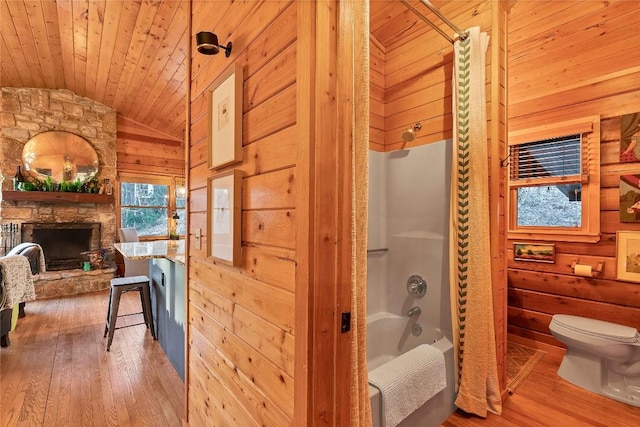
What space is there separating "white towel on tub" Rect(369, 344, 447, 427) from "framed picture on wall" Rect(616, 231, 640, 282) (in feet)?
5.68

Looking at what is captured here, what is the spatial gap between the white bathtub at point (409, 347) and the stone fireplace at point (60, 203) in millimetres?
4846

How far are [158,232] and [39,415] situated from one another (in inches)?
183

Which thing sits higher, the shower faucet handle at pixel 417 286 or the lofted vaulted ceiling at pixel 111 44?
the lofted vaulted ceiling at pixel 111 44

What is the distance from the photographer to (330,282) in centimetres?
90

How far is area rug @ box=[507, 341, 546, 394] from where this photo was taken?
85.7 inches

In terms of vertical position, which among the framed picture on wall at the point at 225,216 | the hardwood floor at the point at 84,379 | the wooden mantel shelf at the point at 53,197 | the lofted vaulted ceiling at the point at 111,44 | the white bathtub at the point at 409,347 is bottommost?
the hardwood floor at the point at 84,379

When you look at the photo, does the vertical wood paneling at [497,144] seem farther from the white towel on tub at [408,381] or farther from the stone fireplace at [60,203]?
the stone fireplace at [60,203]

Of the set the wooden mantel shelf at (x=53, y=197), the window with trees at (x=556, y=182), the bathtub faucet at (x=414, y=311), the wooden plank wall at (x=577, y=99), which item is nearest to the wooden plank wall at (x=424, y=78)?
the wooden plank wall at (x=577, y=99)

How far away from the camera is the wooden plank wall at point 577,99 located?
226 centimetres

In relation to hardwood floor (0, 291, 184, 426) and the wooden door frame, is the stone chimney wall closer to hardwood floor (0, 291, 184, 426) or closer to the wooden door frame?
hardwood floor (0, 291, 184, 426)

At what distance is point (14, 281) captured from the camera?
2566 mm

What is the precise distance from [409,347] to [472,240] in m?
1.04

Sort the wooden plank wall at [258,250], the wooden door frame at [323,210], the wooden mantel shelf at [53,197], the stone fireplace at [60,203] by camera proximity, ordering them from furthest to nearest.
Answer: the stone fireplace at [60,203], the wooden mantel shelf at [53,197], the wooden plank wall at [258,250], the wooden door frame at [323,210]

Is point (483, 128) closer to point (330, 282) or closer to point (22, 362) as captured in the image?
point (330, 282)
